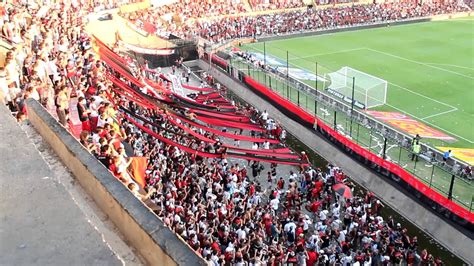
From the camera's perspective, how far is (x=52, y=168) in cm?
524

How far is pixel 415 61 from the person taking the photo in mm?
35188

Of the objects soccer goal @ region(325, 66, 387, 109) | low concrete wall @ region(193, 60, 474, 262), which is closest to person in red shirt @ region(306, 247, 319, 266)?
low concrete wall @ region(193, 60, 474, 262)

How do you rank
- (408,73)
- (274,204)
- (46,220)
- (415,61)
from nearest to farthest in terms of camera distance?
1. (46,220)
2. (274,204)
3. (408,73)
4. (415,61)

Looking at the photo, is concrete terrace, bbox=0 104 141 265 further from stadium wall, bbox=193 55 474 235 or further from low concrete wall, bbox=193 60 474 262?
stadium wall, bbox=193 55 474 235

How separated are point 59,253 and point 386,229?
12.1 meters

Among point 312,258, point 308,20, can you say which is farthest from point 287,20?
point 312,258

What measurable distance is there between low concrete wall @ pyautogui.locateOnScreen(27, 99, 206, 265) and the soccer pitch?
19.4 meters

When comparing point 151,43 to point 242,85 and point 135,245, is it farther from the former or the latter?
point 135,245

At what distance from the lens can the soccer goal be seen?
1022 inches

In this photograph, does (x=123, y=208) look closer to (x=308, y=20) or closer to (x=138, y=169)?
(x=138, y=169)

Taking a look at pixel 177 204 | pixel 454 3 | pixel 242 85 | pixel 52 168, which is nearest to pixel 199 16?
pixel 242 85

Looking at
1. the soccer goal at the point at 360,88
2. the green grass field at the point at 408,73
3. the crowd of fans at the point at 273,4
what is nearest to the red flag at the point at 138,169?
the green grass field at the point at 408,73

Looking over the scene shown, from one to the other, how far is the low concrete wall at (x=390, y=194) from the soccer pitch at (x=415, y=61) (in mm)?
4872

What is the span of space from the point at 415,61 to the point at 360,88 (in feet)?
37.6
